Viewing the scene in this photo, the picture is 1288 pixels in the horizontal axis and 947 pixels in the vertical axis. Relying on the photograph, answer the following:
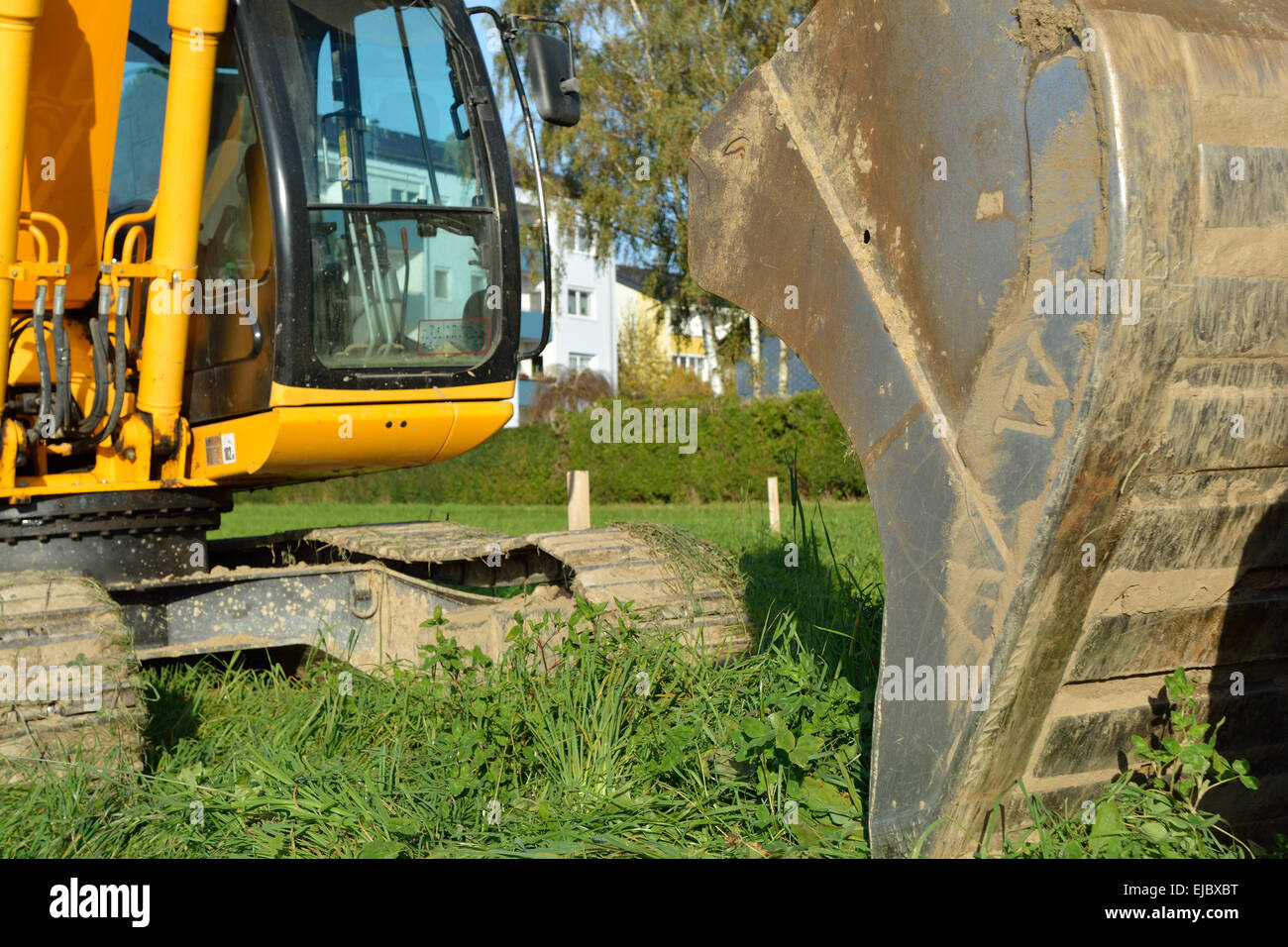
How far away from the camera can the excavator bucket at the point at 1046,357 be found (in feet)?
5.94

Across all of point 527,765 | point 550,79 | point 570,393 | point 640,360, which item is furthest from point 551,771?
point 640,360

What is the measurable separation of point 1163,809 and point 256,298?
339cm

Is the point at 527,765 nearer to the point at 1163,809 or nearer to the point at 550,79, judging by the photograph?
the point at 1163,809

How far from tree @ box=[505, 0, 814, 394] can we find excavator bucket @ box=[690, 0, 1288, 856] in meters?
22.1

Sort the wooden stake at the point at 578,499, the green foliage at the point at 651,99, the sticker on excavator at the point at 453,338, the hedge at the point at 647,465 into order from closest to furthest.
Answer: the sticker on excavator at the point at 453,338, the wooden stake at the point at 578,499, the hedge at the point at 647,465, the green foliage at the point at 651,99

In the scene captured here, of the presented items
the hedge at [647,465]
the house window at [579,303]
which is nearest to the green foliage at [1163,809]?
the hedge at [647,465]

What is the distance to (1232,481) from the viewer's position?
2.06 metres

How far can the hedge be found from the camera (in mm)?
20172

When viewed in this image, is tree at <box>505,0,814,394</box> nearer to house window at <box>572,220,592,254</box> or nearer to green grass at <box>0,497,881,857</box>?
house window at <box>572,220,592,254</box>

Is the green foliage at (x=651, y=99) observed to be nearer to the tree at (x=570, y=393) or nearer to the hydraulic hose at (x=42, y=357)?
the tree at (x=570, y=393)

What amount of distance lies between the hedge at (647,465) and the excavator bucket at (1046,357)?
604 inches

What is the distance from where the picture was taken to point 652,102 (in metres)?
24.9

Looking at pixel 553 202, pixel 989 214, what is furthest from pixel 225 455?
pixel 553 202

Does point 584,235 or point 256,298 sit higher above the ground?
point 584,235
